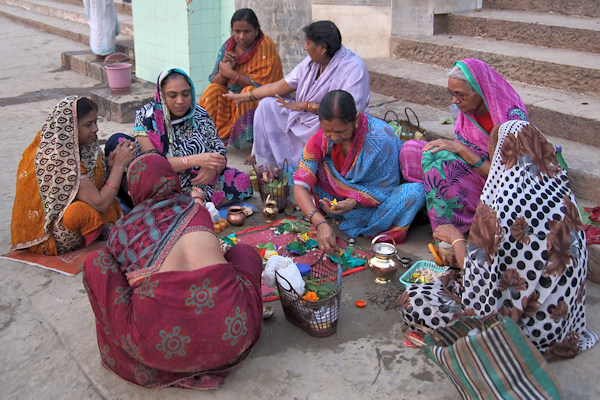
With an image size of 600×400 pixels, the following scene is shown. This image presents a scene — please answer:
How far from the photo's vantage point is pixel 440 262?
12.6ft

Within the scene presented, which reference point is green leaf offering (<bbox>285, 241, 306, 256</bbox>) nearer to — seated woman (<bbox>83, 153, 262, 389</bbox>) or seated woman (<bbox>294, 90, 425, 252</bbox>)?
seated woman (<bbox>294, 90, 425, 252</bbox>)

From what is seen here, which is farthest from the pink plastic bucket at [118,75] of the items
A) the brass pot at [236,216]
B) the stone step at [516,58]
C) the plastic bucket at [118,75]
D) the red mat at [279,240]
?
the red mat at [279,240]

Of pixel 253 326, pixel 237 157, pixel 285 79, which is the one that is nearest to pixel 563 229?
pixel 253 326

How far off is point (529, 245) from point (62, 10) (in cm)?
1293

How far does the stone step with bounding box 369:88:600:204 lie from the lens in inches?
165

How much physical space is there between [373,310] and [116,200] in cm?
213

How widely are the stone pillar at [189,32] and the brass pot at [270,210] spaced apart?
3015 millimetres

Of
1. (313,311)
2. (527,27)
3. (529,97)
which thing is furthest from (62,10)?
(313,311)

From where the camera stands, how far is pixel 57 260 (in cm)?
409

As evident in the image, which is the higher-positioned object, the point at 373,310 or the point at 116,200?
the point at 116,200

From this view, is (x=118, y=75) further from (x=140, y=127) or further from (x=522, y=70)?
(x=522, y=70)

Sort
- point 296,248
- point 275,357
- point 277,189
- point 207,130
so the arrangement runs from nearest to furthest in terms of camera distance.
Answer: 1. point 275,357
2. point 296,248
3. point 277,189
4. point 207,130

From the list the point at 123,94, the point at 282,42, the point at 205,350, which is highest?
the point at 282,42

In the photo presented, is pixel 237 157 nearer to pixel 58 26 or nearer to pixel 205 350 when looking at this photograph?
pixel 205 350
